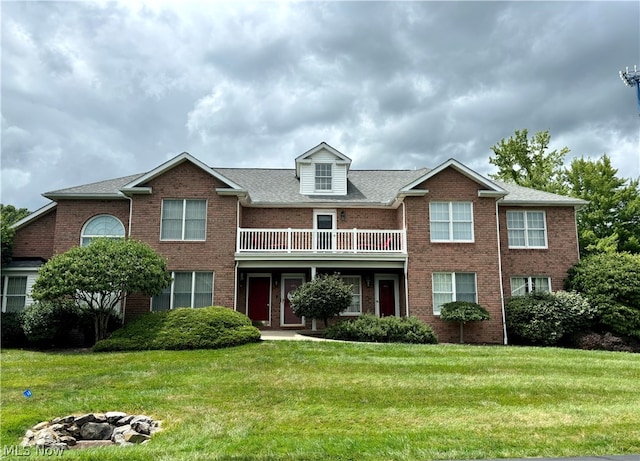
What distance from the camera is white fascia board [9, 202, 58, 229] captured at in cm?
2055

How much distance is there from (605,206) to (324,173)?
20668 mm

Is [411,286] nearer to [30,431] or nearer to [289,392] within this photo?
[289,392]

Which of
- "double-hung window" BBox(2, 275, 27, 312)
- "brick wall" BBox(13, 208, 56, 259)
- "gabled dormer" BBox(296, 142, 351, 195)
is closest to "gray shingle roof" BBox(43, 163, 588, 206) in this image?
"gabled dormer" BBox(296, 142, 351, 195)

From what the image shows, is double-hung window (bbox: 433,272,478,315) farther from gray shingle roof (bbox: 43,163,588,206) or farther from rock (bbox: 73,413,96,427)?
rock (bbox: 73,413,96,427)

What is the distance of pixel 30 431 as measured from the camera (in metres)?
7.14

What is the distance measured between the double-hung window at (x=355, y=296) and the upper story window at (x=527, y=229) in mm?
6775

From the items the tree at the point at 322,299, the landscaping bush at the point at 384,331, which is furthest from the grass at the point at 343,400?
the tree at the point at 322,299

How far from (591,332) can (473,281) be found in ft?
15.4

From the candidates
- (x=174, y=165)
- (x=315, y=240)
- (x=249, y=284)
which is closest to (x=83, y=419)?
(x=315, y=240)

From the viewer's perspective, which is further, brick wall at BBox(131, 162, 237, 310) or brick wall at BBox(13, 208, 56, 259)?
brick wall at BBox(13, 208, 56, 259)

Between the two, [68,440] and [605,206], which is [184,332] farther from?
[605,206]

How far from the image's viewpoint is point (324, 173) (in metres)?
23.0

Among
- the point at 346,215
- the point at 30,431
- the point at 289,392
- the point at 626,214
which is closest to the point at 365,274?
the point at 346,215

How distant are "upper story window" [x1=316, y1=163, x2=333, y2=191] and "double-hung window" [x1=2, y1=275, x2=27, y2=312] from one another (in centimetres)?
1286
